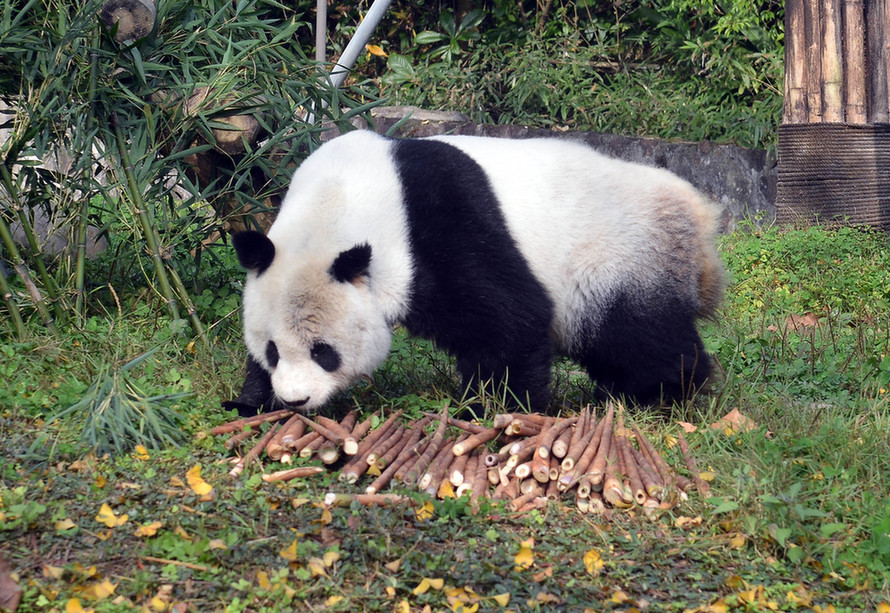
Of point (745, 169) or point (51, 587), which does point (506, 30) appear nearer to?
point (745, 169)

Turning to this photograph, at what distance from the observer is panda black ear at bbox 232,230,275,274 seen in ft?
11.7

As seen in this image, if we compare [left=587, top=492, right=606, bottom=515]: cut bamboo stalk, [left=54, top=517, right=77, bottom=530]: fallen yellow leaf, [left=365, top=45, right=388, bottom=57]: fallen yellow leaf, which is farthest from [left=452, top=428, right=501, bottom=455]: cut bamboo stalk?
[left=365, top=45, right=388, bottom=57]: fallen yellow leaf

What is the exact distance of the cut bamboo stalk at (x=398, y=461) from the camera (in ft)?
10.9

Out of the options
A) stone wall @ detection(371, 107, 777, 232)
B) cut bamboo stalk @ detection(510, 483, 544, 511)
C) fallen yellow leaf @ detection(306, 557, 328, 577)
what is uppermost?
stone wall @ detection(371, 107, 777, 232)

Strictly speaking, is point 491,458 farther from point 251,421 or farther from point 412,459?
point 251,421

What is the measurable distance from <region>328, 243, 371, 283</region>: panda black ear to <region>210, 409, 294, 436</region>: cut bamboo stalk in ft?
1.93

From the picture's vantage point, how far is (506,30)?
9.85 metres

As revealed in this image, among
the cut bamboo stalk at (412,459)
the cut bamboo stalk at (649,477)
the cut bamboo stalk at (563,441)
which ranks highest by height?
the cut bamboo stalk at (563,441)

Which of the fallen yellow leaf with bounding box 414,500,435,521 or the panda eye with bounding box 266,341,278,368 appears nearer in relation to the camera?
the fallen yellow leaf with bounding box 414,500,435,521

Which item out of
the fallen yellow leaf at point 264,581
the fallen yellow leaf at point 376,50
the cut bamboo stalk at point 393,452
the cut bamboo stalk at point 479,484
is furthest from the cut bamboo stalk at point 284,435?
the fallen yellow leaf at point 376,50

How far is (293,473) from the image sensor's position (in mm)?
3389

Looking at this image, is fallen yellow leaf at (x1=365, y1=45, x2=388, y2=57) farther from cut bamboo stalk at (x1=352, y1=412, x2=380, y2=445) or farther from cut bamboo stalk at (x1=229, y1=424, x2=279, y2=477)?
cut bamboo stalk at (x1=229, y1=424, x2=279, y2=477)

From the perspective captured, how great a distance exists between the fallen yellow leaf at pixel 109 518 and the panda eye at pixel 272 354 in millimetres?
970

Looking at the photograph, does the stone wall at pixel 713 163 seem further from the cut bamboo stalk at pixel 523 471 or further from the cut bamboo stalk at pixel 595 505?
the cut bamboo stalk at pixel 595 505
